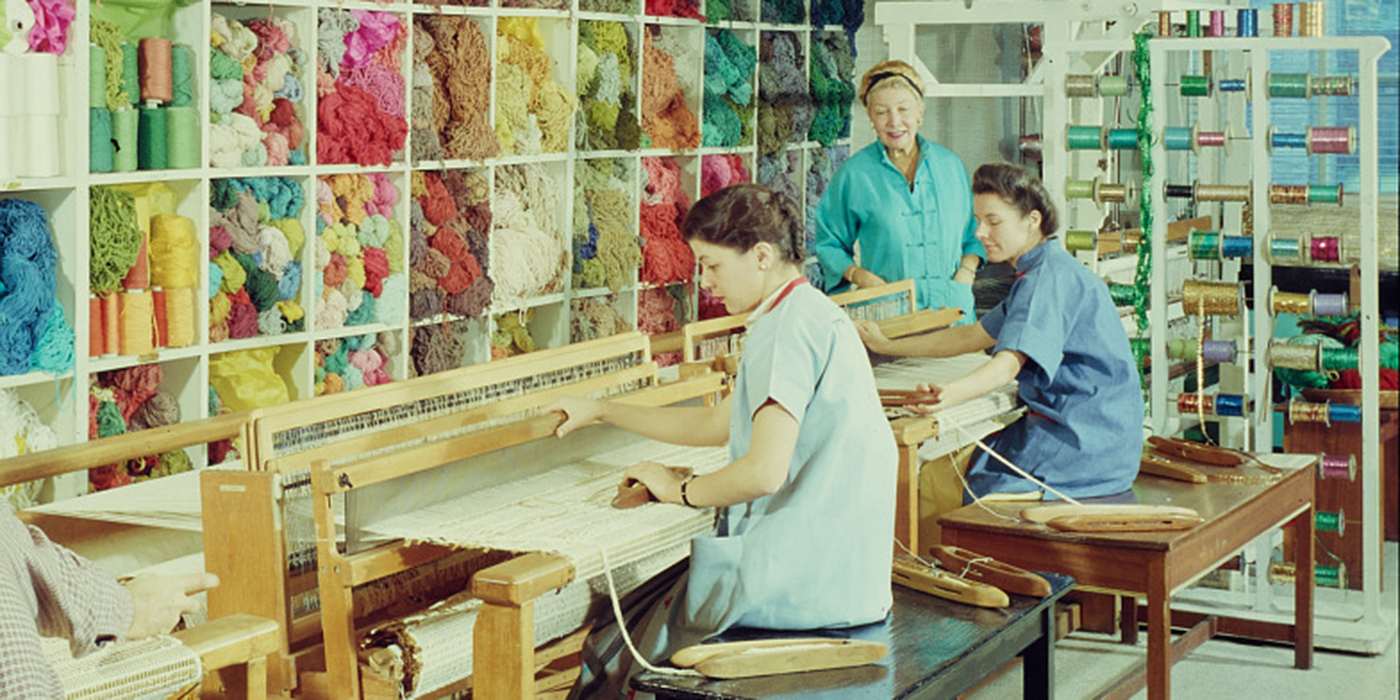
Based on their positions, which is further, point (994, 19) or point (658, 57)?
point (658, 57)

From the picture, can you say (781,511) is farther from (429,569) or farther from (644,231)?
(644,231)

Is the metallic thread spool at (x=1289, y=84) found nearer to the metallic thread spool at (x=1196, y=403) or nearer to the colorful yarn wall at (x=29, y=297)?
the metallic thread spool at (x=1196, y=403)

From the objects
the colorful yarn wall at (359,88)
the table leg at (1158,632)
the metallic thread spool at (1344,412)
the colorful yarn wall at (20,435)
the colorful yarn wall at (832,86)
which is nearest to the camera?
the table leg at (1158,632)

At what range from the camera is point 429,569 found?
110 inches

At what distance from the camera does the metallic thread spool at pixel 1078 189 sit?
4.38 m

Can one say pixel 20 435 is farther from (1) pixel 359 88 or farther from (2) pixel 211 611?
(2) pixel 211 611

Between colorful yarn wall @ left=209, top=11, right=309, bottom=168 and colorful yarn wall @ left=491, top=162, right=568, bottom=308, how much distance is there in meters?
0.84

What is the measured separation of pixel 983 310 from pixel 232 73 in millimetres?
3127

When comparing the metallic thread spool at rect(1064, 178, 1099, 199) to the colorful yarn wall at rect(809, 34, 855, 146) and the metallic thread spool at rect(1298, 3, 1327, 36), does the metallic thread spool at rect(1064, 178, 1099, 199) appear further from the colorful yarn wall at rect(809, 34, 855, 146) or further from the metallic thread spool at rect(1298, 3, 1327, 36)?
the colorful yarn wall at rect(809, 34, 855, 146)

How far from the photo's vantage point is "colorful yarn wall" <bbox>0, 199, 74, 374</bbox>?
3627 millimetres

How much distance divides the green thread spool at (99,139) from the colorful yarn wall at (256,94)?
0.30 meters

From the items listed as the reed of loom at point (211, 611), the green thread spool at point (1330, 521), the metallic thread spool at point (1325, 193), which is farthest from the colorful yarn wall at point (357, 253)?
the green thread spool at point (1330, 521)

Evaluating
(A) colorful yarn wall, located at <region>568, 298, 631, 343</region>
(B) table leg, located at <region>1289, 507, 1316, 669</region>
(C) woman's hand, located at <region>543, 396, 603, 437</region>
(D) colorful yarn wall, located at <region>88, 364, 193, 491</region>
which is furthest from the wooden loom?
(A) colorful yarn wall, located at <region>568, 298, 631, 343</region>

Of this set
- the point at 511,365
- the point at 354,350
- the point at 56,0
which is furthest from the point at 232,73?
the point at 511,365
